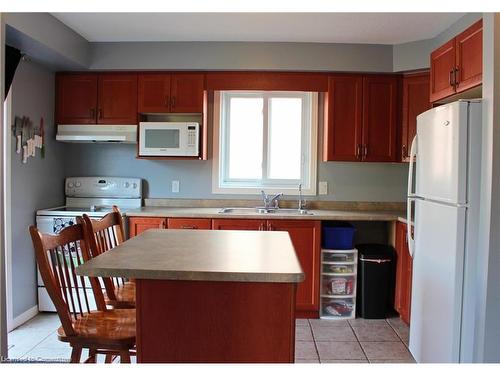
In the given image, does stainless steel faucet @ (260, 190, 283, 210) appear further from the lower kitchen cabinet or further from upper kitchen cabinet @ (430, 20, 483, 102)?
upper kitchen cabinet @ (430, 20, 483, 102)

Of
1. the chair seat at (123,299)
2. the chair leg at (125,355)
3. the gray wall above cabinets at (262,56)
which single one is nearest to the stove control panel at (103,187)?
the gray wall above cabinets at (262,56)

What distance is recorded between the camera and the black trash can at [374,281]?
10.7 feet

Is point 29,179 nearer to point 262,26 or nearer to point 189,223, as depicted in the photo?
point 189,223

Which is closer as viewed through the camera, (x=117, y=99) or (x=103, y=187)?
(x=117, y=99)

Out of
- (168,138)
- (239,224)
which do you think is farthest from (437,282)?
(168,138)

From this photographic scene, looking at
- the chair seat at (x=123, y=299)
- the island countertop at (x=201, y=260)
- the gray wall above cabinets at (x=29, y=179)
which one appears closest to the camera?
the island countertop at (x=201, y=260)

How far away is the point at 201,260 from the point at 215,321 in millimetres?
226

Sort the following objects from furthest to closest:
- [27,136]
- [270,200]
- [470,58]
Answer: [270,200] → [27,136] → [470,58]

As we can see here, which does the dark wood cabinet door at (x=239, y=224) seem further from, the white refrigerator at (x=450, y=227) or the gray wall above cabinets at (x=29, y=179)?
the gray wall above cabinets at (x=29, y=179)

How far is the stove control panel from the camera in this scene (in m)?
3.73

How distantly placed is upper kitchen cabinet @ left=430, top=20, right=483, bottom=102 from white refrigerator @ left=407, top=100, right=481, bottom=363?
1.08ft

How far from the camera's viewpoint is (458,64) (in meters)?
2.43

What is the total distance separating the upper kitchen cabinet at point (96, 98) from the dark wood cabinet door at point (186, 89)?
367mm

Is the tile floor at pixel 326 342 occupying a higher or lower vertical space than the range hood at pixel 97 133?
lower
